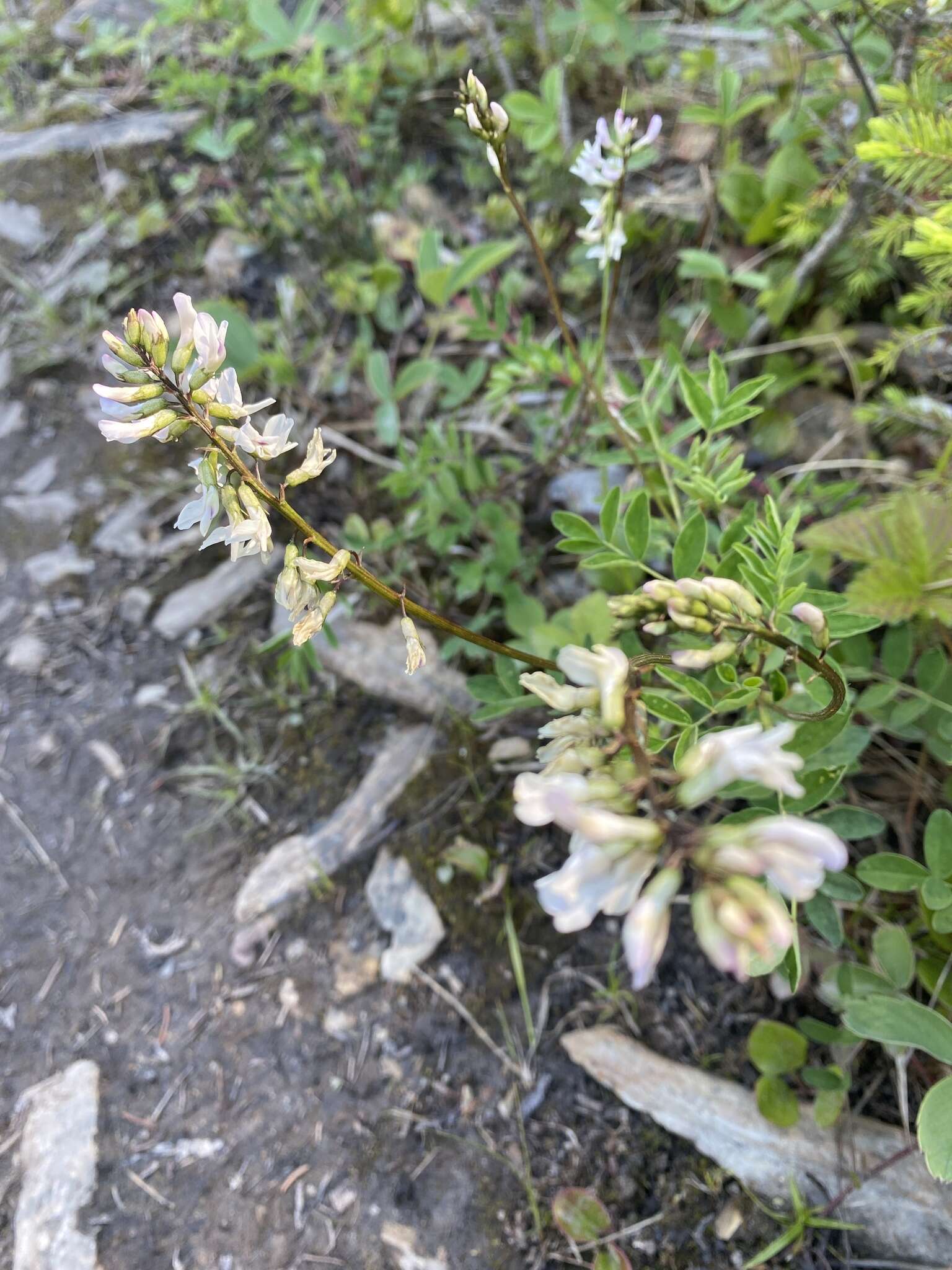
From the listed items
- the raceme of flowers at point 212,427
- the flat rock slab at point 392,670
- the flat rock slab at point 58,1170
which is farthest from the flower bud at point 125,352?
the flat rock slab at point 58,1170

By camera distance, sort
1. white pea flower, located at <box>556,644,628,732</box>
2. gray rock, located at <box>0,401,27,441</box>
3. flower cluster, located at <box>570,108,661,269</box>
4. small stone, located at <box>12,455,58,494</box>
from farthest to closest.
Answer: gray rock, located at <box>0,401,27,441</box>
small stone, located at <box>12,455,58,494</box>
flower cluster, located at <box>570,108,661,269</box>
white pea flower, located at <box>556,644,628,732</box>

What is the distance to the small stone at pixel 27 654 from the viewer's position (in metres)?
3.03

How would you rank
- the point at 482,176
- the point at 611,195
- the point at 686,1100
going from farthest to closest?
1. the point at 482,176
2. the point at 686,1100
3. the point at 611,195

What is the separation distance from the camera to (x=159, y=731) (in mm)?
2791

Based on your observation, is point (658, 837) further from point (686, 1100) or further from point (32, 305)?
point (32, 305)

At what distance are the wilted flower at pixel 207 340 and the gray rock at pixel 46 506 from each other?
97.1 inches

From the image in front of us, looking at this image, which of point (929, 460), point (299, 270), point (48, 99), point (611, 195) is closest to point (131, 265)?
point (299, 270)

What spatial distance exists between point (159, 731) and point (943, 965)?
7.53 feet

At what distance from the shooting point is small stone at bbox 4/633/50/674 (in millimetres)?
3027

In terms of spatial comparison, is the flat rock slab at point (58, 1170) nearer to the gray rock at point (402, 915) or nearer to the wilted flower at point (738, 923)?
the gray rock at point (402, 915)

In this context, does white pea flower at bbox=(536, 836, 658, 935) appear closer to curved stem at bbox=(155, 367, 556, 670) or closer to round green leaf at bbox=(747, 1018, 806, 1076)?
curved stem at bbox=(155, 367, 556, 670)

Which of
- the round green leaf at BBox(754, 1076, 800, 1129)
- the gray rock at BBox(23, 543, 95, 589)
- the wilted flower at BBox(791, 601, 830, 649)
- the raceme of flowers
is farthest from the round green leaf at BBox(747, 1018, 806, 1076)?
the gray rock at BBox(23, 543, 95, 589)

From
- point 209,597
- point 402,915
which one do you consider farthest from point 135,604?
point 402,915

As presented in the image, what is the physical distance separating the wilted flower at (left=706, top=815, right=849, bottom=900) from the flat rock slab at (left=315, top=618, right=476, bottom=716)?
1635mm
